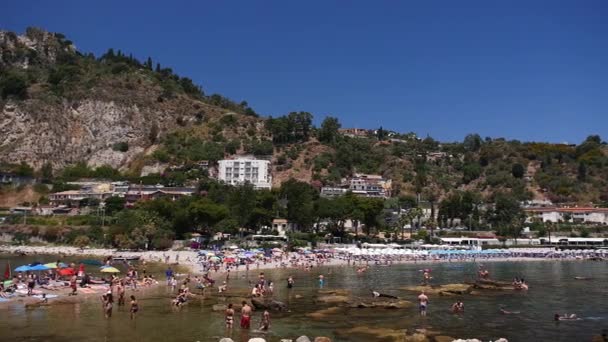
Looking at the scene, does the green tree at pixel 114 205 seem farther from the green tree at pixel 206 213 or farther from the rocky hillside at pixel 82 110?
the rocky hillside at pixel 82 110

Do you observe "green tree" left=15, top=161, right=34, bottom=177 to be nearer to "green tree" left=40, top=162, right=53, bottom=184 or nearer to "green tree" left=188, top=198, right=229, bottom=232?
"green tree" left=40, top=162, right=53, bottom=184

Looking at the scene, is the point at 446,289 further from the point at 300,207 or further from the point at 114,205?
the point at 114,205

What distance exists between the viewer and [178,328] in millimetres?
28938

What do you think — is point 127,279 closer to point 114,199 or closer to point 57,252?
point 57,252

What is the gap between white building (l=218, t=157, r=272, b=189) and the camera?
14988 cm

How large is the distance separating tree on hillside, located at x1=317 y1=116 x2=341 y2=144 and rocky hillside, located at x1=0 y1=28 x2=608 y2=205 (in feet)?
1.09

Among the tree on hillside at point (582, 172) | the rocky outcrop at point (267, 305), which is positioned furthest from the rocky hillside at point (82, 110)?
the rocky outcrop at point (267, 305)

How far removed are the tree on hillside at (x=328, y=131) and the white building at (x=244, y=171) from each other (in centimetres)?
2543

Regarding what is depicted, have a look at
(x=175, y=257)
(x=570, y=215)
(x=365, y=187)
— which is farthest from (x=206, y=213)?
(x=570, y=215)

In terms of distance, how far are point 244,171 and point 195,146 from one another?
2088 centimetres

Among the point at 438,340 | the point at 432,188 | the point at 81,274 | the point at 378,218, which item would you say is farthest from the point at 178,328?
the point at 432,188

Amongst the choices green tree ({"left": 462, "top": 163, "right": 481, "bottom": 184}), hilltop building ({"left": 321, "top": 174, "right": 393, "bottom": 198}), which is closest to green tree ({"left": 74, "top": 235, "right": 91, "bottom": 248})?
hilltop building ({"left": 321, "top": 174, "right": 393, "bottom": 198})

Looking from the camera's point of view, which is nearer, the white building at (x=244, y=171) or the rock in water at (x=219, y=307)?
the rock in water at (x=219, y=307)

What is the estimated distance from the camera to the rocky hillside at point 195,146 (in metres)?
156
